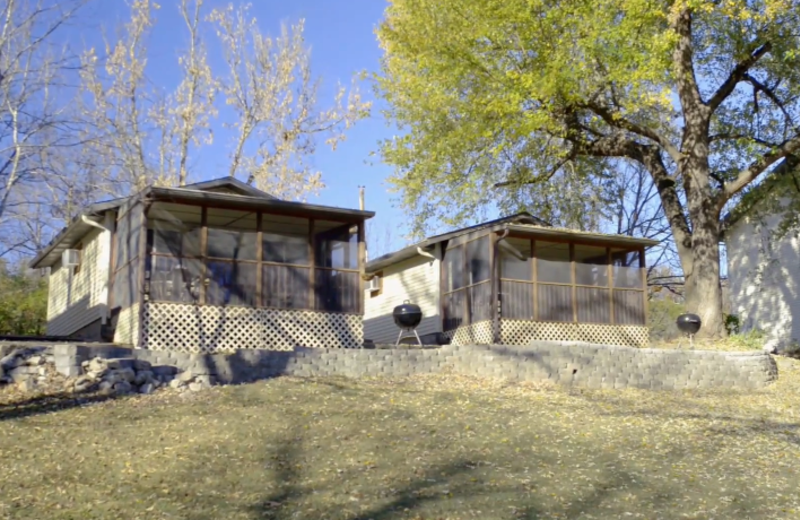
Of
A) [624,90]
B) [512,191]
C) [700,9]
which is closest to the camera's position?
[700,9]

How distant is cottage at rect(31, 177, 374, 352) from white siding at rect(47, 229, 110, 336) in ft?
0.33

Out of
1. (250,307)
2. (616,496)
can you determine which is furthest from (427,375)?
(616,496)

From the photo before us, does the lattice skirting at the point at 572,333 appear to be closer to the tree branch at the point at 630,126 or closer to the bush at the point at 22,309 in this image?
the tree branch at the point at 630,126

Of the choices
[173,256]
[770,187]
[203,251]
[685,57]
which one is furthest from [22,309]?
[770,187]

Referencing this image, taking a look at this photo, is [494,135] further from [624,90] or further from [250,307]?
[250,307]

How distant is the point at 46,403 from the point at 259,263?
5.16 metres

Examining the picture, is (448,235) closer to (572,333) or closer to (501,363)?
(572,333)

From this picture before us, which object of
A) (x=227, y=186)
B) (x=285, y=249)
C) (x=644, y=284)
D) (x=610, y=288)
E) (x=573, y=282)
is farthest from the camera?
(x=644, y=284)

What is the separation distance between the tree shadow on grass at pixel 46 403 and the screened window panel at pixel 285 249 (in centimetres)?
480

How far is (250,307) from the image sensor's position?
16.1 m

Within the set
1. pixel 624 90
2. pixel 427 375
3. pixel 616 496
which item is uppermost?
pixel 624 90

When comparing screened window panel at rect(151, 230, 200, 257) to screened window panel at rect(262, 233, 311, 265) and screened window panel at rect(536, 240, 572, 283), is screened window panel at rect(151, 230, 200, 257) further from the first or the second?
screened window panel at rect(536, 240, 572, 283)

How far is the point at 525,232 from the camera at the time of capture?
19.0 meters

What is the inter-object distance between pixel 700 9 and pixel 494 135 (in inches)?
201
